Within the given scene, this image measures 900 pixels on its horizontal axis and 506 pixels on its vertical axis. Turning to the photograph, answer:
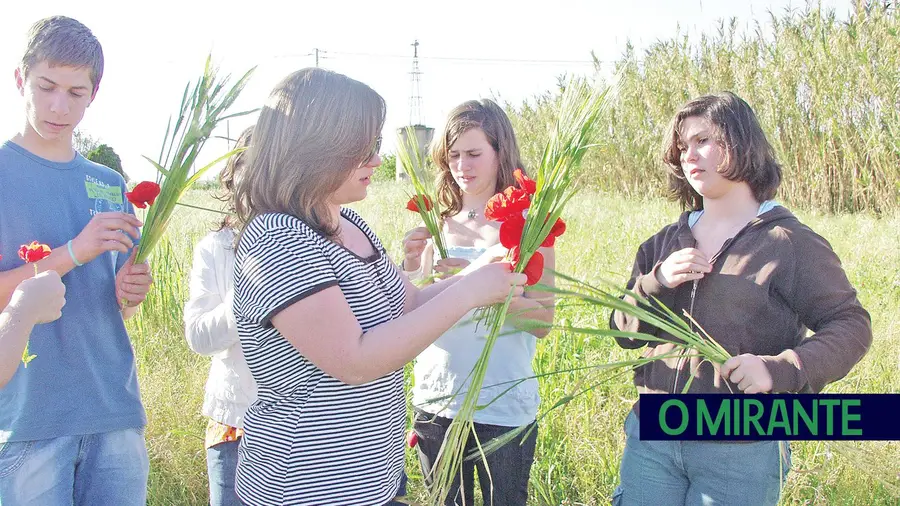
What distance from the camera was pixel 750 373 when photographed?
1.45 metres

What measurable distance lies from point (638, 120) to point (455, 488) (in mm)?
7209

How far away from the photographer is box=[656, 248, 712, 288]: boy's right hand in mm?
1590

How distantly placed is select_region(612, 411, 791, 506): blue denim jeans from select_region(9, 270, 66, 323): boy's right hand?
1.37 m

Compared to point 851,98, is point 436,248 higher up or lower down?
lower down

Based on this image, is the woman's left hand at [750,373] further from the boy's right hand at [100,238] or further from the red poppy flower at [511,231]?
the boy's right hand at [100,238]

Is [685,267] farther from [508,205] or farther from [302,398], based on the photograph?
[302,398]

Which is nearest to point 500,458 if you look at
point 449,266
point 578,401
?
point 449,266

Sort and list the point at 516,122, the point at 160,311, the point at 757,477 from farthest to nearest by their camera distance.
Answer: the point at 516,122 < the point at 160,311 < the point at 757,477

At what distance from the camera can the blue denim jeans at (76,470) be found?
152 centimetres

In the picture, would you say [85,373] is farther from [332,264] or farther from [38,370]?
[332,264]

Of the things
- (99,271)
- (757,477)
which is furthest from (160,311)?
(757,477)

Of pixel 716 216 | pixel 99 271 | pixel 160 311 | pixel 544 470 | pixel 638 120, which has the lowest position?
pixel 544 470

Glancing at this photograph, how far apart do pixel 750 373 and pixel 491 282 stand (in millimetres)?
598

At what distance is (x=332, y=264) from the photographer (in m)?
1.30
